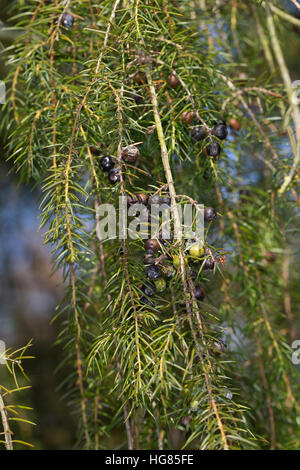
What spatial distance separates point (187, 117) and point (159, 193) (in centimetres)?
15

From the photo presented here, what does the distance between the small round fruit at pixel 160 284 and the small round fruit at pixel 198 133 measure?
0.76 ft

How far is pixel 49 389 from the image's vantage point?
1.53m

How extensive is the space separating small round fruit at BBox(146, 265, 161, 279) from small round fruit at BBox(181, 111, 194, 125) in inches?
9.6

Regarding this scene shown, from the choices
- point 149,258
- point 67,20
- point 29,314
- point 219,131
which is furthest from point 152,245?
point 29,314

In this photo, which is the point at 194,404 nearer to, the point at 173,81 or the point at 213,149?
the point at 213,149

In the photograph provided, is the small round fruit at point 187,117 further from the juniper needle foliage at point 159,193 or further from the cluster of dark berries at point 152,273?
the cluster of dark berries at point 152,273

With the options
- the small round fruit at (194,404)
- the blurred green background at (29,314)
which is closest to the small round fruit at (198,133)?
the small round fruit at (194,404)

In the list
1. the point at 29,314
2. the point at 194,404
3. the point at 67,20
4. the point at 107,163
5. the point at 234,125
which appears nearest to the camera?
the point at 194,404

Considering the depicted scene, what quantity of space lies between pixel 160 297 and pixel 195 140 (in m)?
0.25

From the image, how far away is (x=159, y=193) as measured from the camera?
60cm

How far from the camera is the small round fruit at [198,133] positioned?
68 cm

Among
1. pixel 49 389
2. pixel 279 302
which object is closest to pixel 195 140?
pixel 279 302

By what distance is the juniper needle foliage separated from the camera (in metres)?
0.56

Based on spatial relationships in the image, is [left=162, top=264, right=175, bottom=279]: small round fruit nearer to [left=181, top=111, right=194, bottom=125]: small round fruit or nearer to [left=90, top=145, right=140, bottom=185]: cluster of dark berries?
[left=90, top=145, right=140, bottom=185]: cluster of dark berries
